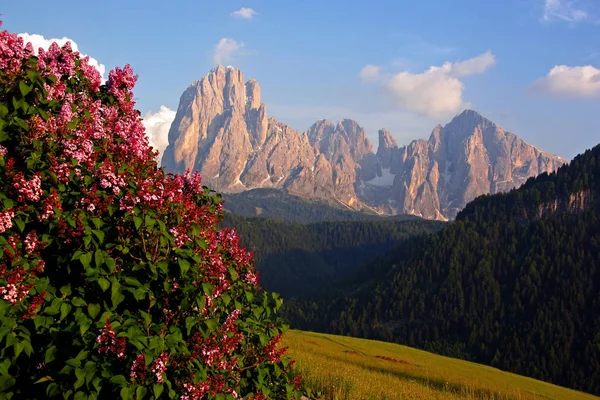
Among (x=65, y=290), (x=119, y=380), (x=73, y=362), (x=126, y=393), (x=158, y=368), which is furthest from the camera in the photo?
(x=65, y=290)

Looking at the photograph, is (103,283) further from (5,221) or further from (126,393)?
(5,221)

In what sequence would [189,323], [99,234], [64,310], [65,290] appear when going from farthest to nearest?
[189,323]
[65,290]
[99,234]
[64,310]

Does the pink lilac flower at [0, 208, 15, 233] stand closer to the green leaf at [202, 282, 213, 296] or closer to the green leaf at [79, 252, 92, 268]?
the green leaf at [79, 252, 92, 268]

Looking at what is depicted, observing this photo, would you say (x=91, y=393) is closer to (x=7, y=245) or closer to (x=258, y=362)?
(x=7, y=245)

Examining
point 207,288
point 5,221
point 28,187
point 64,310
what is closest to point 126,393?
point 64,310

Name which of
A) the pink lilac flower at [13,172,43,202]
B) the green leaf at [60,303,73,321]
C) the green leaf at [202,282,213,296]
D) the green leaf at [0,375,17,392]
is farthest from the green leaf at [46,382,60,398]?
the pink lilac flower at [13,172,43,202]

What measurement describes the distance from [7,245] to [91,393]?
10.3 ft

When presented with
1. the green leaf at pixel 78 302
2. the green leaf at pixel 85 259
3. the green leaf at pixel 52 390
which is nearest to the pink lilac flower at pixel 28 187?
the green leaf at pixel 85 259

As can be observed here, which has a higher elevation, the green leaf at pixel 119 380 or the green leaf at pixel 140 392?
the green leaf at pixel 119 380

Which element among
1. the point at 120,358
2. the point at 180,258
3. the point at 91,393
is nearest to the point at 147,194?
the point at 180,258

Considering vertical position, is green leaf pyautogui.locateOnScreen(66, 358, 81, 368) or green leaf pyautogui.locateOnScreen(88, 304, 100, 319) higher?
green leaf pyautogui.locateOnScreen(88, 304, 100, 319)

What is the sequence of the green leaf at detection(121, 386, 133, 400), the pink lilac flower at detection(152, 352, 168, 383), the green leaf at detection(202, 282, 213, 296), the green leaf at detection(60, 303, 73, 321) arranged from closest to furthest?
the green leaf at detection(121, 386, 133, 400)
the pink lilac flower at detection(152, 352, 168, 383)
the green leaf at detection(60, 303, 73, 321)
the green leaf at detection(202, 282, 213, 296)

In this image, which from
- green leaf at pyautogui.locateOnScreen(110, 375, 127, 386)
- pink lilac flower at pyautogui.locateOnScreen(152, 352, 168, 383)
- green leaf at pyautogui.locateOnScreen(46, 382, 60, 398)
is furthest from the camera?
green leaf at pyautogui.locateOnScreen(46, 382, 60, 398)

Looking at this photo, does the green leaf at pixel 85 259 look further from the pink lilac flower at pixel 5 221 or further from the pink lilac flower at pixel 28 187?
the pink lilac flower at pixel 28 187
